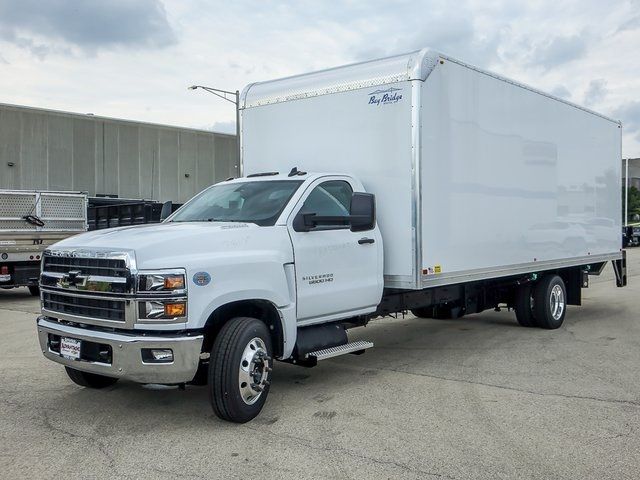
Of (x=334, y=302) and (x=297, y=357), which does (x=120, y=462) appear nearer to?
(x=297, y=357)

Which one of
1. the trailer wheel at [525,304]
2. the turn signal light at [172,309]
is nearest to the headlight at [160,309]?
the turn signal light at [172,309]

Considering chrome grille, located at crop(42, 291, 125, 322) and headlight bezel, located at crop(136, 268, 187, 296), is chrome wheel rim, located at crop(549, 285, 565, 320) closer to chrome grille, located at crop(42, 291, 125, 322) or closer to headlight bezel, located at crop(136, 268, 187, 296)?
headlight bezel, located at crop(136, 268, 187, 296)

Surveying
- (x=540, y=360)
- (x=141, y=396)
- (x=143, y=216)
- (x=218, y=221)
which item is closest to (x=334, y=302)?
(x=218, y=221)

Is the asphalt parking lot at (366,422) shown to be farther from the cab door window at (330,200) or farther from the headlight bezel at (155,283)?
the cab door window at (330,200)

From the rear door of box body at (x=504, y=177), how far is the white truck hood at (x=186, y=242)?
1.97m

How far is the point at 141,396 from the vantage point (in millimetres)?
6184

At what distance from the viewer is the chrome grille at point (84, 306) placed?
493cm

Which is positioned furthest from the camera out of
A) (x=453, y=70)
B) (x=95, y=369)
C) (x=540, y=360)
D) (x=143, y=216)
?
(x=143, y=216)

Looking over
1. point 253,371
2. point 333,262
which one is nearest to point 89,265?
point 253,371

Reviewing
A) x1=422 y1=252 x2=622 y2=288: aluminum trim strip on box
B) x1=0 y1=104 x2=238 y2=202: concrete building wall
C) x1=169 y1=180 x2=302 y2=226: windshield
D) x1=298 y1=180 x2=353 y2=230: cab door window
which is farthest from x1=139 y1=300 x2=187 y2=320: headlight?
x1=0 y1=104 x2=238 y2=202: concrete building wall

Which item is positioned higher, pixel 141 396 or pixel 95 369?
pixel 95 369

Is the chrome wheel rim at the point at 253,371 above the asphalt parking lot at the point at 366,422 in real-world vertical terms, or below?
above

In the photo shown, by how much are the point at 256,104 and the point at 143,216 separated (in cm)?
1086

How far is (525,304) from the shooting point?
402 inches
